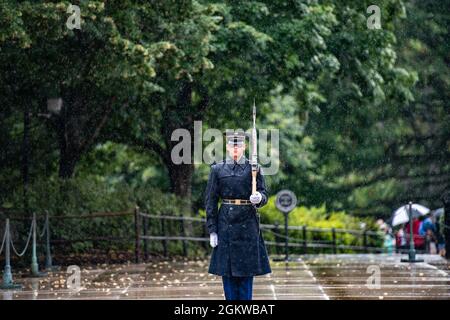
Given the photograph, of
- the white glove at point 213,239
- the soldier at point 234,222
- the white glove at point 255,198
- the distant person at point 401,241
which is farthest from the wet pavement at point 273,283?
the distant person at point 401,241

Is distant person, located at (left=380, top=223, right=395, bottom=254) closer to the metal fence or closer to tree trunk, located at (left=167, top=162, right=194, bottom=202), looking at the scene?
the metal fence

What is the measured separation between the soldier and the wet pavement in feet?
8.44

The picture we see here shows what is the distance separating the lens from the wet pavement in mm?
19062

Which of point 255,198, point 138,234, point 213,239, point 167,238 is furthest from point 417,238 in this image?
point 255,198

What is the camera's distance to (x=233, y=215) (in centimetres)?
1567

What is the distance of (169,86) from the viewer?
115ft

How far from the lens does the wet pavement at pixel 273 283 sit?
1906cm

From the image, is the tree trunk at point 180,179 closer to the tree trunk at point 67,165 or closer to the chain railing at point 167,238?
the chain railing at point 167,238

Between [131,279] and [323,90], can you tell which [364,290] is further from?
[323,90]

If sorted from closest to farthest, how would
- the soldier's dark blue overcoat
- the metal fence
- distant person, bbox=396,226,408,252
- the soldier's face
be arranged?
the soldier's face < the soldier's dark blue overcoat < the metal fence < distant person, bbox=396,226,408,252

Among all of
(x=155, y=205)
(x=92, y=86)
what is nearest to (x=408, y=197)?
(x=155, y=205)

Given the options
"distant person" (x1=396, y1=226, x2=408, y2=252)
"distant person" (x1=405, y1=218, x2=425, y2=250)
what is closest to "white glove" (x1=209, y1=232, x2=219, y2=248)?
"distant person" (x1=396, y1=226, x2=408, y2=252)

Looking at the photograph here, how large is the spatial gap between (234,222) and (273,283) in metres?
6.39

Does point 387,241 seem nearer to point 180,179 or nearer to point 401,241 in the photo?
point 401,241
